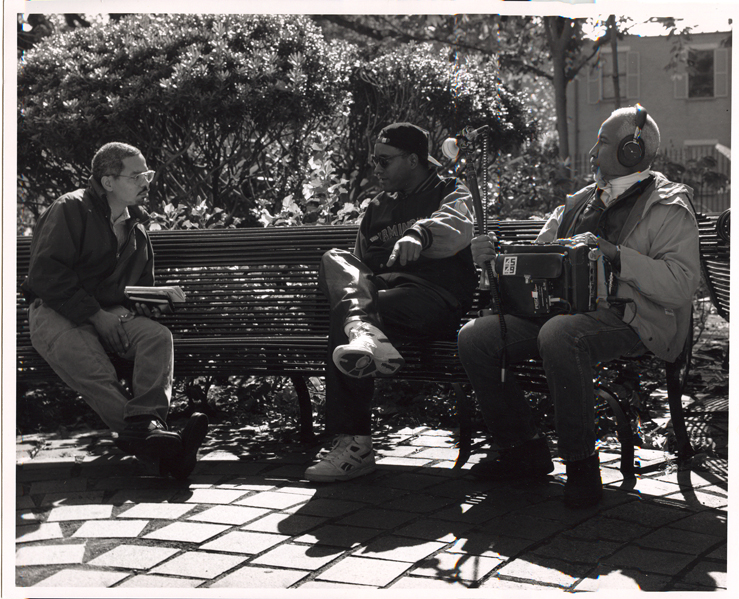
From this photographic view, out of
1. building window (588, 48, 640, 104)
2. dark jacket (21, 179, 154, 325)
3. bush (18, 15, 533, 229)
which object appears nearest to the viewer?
dark jacket (21, 179, 154, 325)

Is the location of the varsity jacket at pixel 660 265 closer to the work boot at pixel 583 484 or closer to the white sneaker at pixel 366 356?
the work boot at pixel 583 484

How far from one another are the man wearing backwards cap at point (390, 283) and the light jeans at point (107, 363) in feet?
2.58

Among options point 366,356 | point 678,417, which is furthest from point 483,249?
point 678,417

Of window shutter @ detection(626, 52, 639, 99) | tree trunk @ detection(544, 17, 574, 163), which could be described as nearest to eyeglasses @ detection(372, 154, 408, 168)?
tree trunk @ detection(544, 17, 574, 163)

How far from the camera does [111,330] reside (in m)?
4.17

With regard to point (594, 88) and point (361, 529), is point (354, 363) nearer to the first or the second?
point (361, 529)

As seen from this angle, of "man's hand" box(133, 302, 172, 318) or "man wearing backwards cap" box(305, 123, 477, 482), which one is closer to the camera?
"man wearing backwards cap" box(305, 123, 477, 482)

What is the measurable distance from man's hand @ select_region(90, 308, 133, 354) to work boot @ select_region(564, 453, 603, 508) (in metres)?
2.14

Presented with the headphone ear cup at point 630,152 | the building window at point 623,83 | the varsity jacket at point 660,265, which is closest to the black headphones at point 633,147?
the headphone ear cup at point 630,152

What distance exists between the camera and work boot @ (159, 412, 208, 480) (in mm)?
3803

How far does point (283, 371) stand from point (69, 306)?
1.11 metres

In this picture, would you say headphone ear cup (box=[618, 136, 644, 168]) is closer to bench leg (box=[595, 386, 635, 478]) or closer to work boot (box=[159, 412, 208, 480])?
bench leg (box=[595, 386, 635, 478])

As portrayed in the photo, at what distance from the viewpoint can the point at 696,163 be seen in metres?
8.02

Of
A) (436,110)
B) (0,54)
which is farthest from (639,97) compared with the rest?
(0,54)
